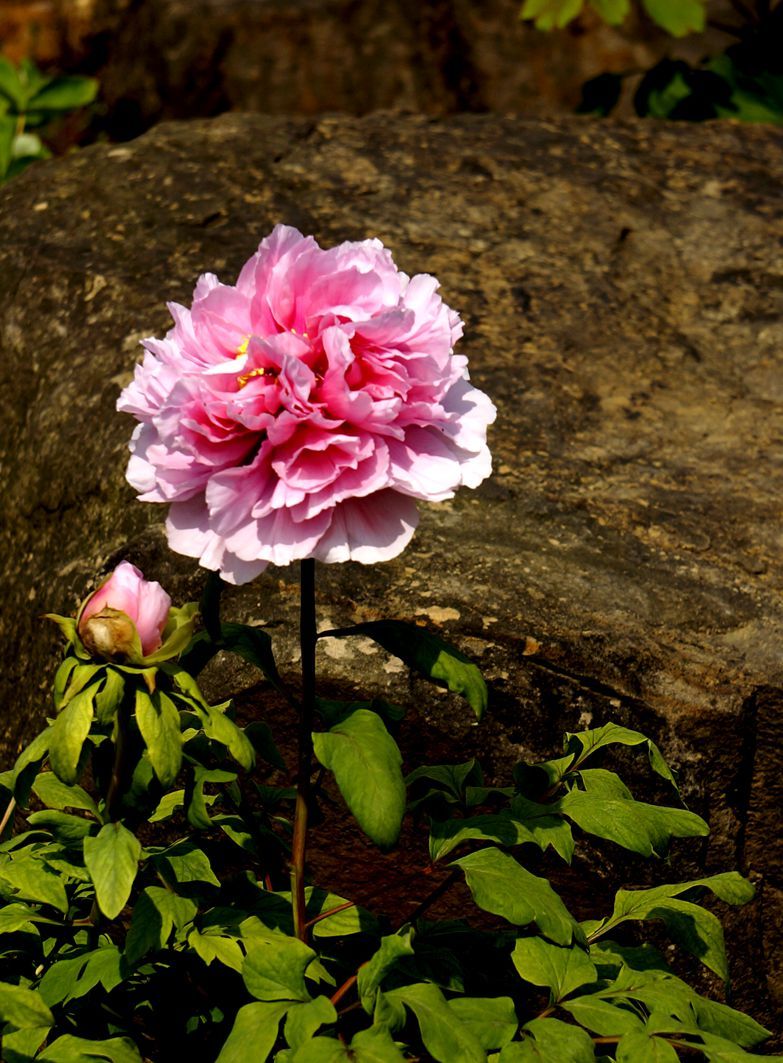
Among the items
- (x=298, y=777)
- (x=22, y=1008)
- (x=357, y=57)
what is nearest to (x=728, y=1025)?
(x=298, y=777)

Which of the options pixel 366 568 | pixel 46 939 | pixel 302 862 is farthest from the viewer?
pixel 366 568

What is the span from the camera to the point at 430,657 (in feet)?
4.79

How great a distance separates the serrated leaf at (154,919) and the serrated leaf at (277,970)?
0.11 m

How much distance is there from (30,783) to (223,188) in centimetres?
209

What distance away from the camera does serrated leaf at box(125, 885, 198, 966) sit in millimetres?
1422

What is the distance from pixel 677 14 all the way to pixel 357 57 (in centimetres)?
175

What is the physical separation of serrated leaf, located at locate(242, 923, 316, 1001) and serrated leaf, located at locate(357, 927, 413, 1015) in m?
0.06

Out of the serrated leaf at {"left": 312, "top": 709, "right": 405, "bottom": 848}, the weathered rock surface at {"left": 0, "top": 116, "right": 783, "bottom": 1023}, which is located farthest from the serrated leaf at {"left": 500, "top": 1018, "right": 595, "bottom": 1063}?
the weathered rock surface at {"left": 0, "top": 116, "right": 783, "bottom": 1023}

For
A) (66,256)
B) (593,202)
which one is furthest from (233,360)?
(593,202)

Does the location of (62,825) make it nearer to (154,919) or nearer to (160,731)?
(154,919)

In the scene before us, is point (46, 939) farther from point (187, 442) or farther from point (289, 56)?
point (289, 56)

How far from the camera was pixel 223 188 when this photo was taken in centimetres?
326

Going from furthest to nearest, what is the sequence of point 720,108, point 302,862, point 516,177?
point 720,108 → point 516,177 → point 302,862

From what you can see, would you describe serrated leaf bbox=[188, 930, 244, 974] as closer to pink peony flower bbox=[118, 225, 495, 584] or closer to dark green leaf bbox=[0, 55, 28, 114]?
pink peony flower bbox=[118, 225, 495, 584]
